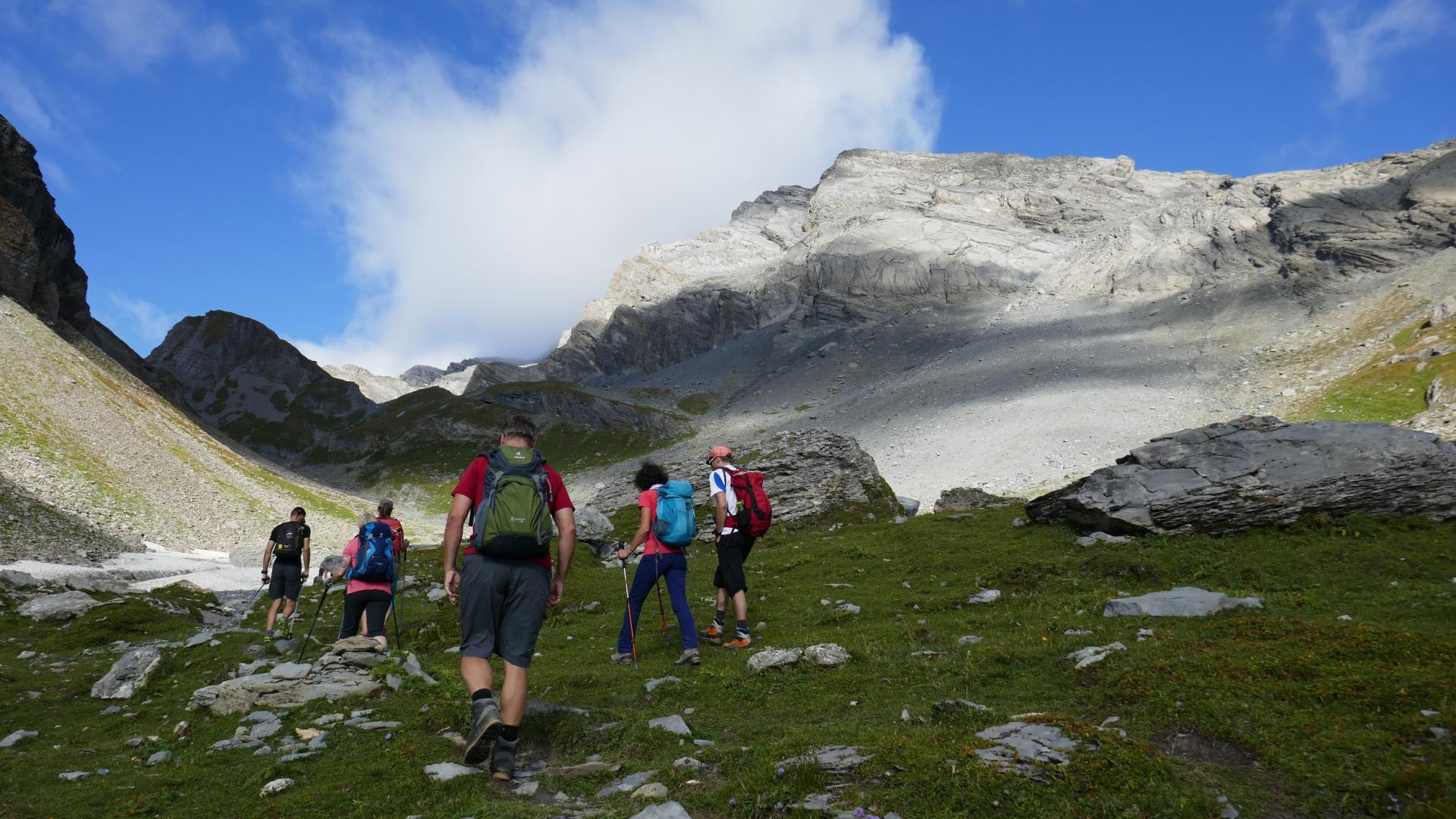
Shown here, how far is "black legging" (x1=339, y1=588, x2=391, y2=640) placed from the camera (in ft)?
49.3

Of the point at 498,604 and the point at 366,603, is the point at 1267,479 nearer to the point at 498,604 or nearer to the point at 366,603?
the point at 498,604

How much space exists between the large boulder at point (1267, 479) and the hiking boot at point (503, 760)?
57.3 ft

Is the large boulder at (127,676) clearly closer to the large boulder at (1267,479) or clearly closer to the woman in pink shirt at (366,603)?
the woman in pink shirt at (366,603)

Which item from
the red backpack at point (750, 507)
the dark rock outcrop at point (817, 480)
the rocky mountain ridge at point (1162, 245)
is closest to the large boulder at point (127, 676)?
the red backpack at point (750, 507)

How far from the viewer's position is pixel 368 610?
1516 cm

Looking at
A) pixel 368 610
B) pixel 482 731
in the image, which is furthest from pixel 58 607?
pixel 482 731

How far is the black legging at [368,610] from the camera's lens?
15039mm

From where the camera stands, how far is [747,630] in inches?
559

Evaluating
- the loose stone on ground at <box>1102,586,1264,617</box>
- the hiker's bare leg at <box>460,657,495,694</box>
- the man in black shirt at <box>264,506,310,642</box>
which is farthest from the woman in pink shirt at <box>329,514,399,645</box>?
the loose stone on ground at <box>1102,586,1264,617</box>

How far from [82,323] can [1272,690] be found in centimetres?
14219

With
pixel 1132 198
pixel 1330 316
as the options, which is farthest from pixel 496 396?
pixel 1132 198

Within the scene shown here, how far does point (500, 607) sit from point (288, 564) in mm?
15391

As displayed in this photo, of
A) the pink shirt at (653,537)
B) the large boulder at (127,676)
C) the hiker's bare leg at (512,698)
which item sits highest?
the pink shirt at (653,537)

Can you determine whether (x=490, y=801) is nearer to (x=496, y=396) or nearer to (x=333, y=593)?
(x=333, y=593)
